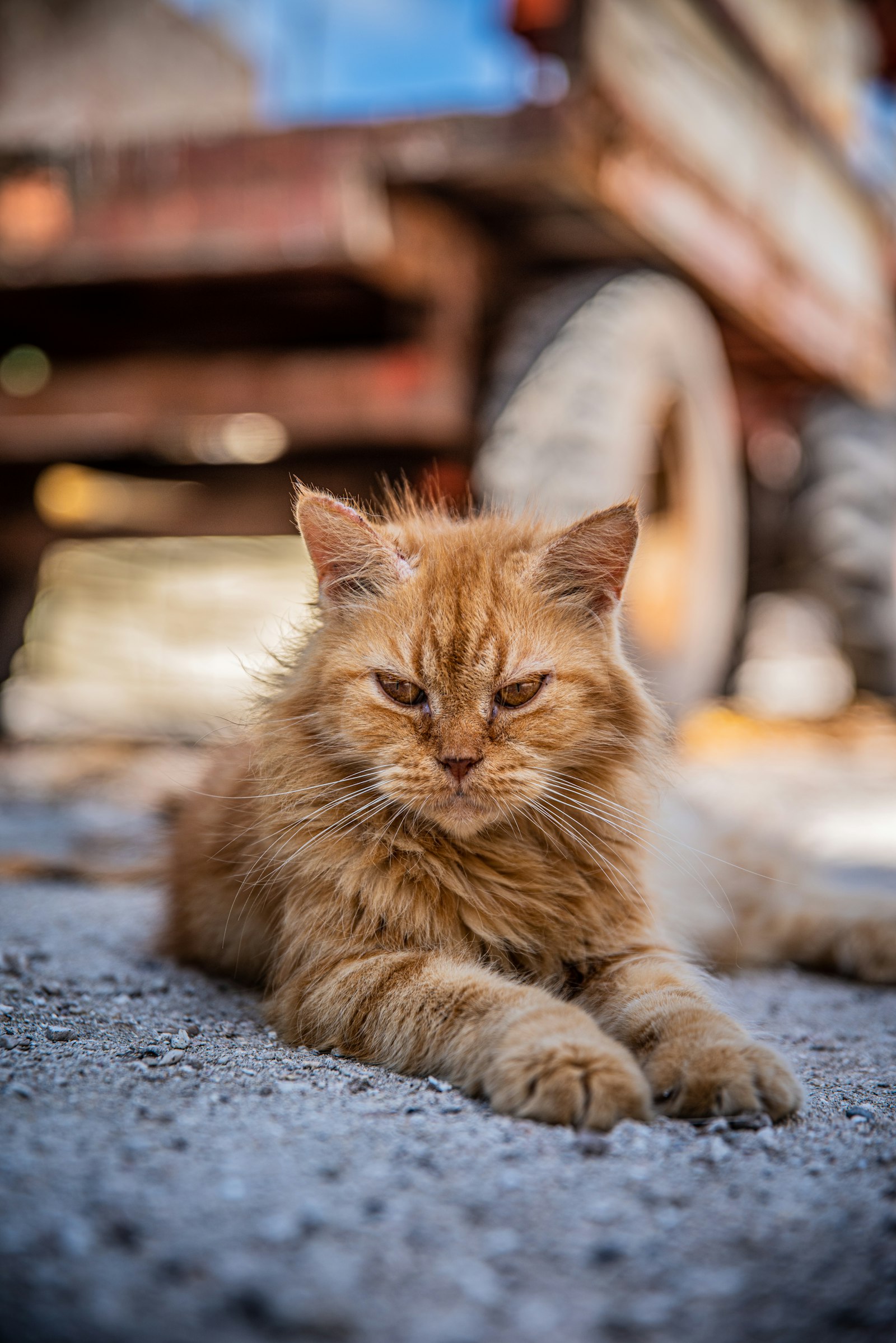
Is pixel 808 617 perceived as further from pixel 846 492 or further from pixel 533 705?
pixel 533 705

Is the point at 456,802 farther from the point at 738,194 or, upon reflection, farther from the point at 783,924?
the point at 738,194

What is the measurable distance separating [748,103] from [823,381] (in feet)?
4.98

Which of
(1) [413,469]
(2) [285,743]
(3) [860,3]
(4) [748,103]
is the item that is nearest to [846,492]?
(4) [748,103]

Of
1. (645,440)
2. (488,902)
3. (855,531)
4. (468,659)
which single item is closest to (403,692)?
(468,659)

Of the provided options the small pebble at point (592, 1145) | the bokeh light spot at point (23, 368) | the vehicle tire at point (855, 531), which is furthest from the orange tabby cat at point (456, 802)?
the vehicle tire at point (855, 531)

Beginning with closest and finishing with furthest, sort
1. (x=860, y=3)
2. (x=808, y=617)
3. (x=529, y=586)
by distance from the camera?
(x=529, y=586)
(x=860, y=3)
(x=808, y=617)

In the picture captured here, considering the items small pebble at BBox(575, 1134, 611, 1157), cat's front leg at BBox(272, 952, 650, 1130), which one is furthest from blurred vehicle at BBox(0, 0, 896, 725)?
small pebble at BBox(575, 1134, 611, 1157)

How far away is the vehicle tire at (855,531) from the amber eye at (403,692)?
13.8ft

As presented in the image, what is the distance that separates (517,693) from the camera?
6.43ft

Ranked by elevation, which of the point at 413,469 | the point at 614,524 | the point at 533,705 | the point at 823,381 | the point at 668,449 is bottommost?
the point at 533,705

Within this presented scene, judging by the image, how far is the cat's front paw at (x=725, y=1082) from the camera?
1.51 m

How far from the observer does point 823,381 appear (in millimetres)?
5852

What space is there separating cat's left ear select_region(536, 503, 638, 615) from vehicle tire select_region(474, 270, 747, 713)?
113 cm

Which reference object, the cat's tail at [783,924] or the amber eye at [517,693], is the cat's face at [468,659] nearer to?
the amber eye at [517,693]
